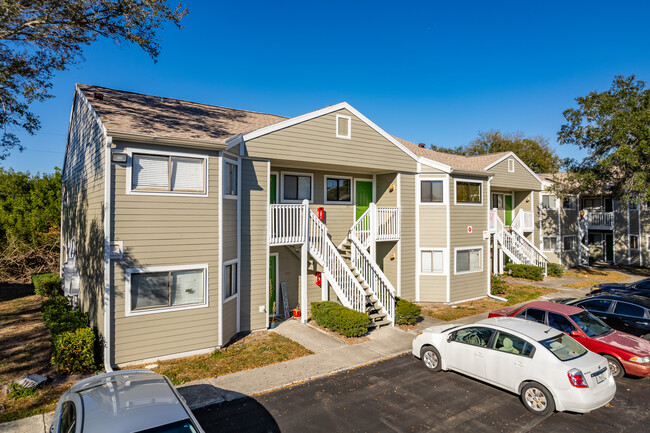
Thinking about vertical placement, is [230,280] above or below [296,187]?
below

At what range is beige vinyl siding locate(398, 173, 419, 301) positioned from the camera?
16844mm

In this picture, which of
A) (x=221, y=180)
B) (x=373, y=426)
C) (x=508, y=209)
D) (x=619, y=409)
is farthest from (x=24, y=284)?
(x=508, y=209)

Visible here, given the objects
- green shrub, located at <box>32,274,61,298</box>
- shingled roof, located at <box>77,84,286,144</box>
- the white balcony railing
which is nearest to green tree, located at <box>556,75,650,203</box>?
the white balcony railing

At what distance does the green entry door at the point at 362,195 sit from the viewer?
1716 centimetres

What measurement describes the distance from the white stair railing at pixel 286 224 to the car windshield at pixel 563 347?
8.40 meters

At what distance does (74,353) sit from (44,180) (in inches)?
846

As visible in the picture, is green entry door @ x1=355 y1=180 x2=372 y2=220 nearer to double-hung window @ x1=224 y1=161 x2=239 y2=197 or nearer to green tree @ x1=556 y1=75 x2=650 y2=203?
double-hung window @ x1=224 y1=161 x2=239 y2=197

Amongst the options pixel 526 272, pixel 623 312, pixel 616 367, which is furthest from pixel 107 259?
pixel 526 272

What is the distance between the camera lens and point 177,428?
172 inches

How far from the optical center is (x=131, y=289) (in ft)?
32.5

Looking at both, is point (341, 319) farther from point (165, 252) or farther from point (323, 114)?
point (323, 114)

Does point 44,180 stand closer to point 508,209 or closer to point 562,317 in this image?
point 562,317

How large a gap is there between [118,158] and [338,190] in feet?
30.2

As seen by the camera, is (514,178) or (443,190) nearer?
(443,190)
